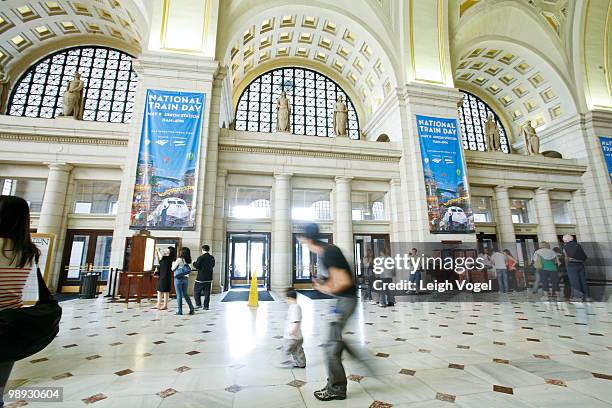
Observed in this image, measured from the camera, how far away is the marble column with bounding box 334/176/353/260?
13539 millimetres

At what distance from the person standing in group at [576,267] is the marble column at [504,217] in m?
6.88

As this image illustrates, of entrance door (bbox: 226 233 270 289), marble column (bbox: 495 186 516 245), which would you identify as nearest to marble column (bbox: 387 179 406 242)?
entrance door (bbox: 226 233 270 289)

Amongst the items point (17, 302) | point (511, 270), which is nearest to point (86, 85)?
point (17, 302)

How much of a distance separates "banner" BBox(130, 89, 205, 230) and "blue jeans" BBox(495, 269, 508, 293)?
38.8ft

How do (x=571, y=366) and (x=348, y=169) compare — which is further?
(x=348, y=169)

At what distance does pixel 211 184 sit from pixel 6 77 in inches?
542

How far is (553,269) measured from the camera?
895 cm

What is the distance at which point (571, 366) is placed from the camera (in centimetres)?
362

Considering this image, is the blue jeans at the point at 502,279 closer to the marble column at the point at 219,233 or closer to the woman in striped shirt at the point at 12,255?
the marble column at the point at 219,233

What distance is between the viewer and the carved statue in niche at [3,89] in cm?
1427

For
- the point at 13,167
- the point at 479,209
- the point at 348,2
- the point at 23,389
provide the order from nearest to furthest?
the point at 23,389 < the point at 13,167 < the point at 348,2 < the point at 479,209

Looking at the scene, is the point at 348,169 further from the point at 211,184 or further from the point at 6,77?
the point at 6,77

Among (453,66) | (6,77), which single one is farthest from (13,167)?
(453,66)

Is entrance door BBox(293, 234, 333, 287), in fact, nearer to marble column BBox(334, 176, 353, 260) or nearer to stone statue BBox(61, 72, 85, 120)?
marble column BBox(334, 176, 353, 260)
